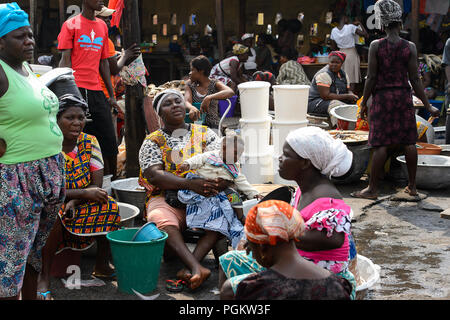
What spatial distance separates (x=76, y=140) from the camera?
12.9ft

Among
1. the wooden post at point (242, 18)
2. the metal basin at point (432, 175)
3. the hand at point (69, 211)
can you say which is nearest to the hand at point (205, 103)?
the metal basin at point (432, 175)

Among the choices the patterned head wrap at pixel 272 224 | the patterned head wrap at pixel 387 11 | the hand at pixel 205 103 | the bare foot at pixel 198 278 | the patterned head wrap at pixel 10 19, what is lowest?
the bare foot at pixel 198 278

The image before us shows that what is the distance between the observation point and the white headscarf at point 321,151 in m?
2.89

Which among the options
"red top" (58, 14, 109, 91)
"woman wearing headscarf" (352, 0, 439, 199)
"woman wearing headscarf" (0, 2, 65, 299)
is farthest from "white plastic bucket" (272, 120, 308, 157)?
"woman wearing headscarf" (0, 2, 65, 299)

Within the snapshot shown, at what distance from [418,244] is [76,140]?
2900 mm

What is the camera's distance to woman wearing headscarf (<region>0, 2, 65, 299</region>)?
9.37 feet

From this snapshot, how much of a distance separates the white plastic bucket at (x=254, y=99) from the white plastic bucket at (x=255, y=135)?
0.20ft

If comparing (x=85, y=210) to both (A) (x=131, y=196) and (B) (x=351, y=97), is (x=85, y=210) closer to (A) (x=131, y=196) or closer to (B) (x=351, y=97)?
(A) (x=131, y=196)

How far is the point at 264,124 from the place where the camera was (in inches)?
252

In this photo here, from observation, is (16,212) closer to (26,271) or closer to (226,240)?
(26,271)

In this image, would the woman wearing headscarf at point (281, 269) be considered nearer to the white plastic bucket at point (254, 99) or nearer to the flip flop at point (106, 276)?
the flip flop at point (106, 276)

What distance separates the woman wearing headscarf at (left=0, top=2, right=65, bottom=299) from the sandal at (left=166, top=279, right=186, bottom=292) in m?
1.06

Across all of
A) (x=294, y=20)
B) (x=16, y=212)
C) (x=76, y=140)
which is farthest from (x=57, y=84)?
(x=294, y=20)

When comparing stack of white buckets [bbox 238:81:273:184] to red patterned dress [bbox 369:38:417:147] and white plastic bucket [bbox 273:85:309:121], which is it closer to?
white plastic bucket [bbox 273:85:309:121]
